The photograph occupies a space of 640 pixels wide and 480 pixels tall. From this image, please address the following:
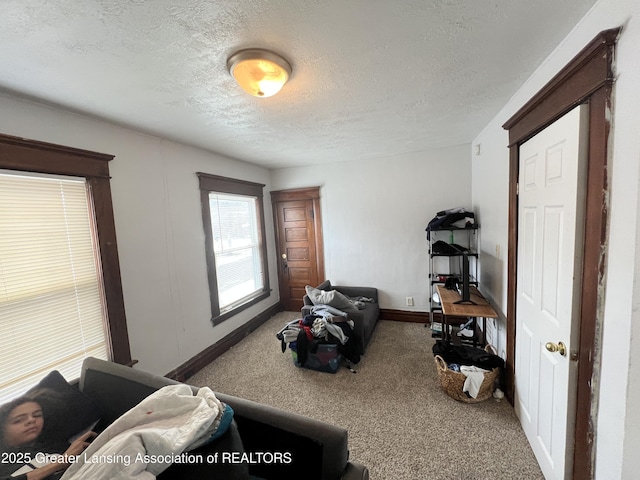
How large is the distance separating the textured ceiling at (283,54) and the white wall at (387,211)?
1251 millimetres

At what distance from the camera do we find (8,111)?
1484mm

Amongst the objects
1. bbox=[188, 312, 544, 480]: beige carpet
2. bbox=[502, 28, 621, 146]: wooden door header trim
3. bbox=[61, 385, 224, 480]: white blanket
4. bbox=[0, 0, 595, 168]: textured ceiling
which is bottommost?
bbox=[188, 312, 544, 480]: beige carpet

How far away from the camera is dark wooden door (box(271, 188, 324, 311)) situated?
399cm

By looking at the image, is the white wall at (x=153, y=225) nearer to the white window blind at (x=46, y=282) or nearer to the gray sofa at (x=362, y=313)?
the white window blind at (x=46, y=282)

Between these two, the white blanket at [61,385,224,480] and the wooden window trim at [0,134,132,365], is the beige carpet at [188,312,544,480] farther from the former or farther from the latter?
the white blanket at [61,385,224,480]

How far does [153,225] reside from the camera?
231 centimetres

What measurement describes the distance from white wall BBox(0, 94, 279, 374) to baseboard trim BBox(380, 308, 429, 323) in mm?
2310

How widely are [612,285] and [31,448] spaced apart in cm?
266

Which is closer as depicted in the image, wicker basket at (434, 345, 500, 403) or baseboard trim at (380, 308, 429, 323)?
wicker basket at (434, 345, 500, 403)

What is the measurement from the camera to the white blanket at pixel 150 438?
0.84 meters

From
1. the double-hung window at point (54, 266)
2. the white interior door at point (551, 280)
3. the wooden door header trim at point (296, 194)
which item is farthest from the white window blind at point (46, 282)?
the white interior door at point (551, 280)

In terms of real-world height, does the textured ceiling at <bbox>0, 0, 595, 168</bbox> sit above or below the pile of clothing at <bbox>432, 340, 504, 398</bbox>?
above

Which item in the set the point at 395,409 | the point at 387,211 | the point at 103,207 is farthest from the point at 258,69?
the point at 387,211

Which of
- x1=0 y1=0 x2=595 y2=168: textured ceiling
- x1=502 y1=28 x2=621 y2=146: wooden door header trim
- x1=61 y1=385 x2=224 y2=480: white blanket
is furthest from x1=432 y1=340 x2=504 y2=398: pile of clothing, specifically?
x1=0 y1=0 x2=595 y2=168: textured ceiling
